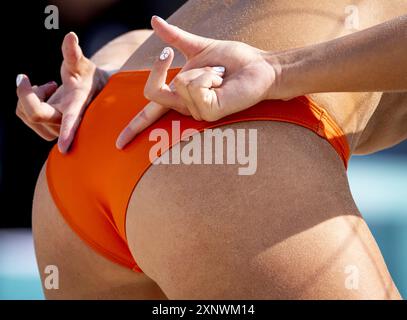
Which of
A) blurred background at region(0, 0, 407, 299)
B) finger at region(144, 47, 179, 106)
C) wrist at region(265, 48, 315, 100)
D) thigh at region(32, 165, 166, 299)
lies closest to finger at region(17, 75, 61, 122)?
thigh at region(32, 165, 166, 299)

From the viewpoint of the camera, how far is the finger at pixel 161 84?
94 centimetres

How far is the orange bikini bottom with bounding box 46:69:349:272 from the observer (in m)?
0.97

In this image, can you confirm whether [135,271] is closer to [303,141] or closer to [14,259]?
[303,141]

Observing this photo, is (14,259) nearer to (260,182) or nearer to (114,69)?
(114,69)

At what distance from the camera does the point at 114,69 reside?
1307 mm

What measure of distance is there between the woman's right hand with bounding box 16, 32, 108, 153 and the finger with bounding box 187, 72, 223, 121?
283mm

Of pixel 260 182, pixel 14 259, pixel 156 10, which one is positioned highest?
pixel 156 10

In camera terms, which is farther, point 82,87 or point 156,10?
point 156,10

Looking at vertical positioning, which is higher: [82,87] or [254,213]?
[82,87]

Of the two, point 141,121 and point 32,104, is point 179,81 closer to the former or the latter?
point 141,121

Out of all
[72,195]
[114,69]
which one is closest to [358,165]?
[114,69]
